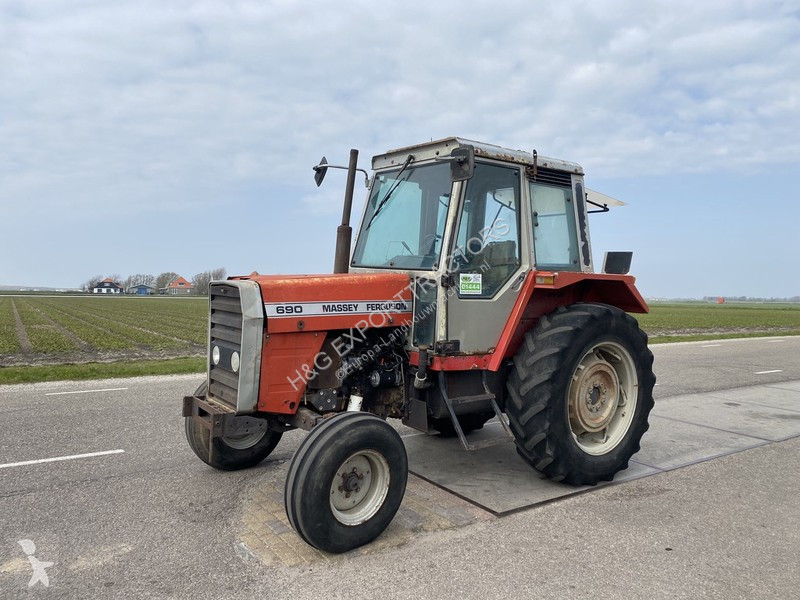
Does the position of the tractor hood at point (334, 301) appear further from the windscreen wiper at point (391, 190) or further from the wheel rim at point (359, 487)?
the wheel rim at point (359, 487)

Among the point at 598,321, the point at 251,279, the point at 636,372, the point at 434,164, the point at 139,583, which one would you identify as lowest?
the point at 139,583

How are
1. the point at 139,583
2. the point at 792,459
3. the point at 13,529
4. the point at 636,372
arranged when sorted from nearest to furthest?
the point at 139,583, the point at 13,529, the point at 636,372, the point at 792,459

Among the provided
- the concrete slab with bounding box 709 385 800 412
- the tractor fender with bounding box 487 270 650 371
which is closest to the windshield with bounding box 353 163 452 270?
the tractor fender with bounding box 487 270 650 371

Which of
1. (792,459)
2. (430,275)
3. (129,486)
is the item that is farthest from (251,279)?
(792,459)

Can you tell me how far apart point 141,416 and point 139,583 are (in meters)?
4.12

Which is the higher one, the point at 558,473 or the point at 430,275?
the point at 430,275

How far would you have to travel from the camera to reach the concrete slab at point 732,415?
6445 mm

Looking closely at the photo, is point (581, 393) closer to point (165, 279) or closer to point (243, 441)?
point (243, 441)

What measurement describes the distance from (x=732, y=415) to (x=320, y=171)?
5775 millimetres

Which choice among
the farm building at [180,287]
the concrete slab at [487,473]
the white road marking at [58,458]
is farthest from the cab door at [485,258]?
the farm building at [180,287]

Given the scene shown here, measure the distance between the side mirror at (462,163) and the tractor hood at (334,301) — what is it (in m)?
0.87

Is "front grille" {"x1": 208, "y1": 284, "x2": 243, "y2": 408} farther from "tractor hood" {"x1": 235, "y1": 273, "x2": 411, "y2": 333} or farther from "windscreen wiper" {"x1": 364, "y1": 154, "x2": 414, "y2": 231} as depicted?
"windscreen wiper" {"x1": 364, "y1": 154, "x2": 414, "y2": 231}

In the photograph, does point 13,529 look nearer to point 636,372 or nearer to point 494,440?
point 494,440

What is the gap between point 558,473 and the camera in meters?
4.38
